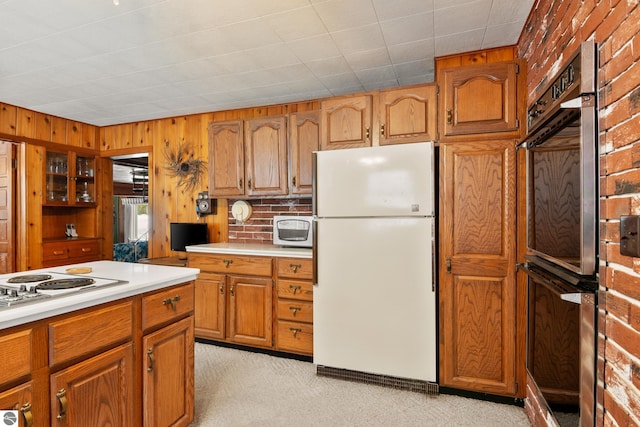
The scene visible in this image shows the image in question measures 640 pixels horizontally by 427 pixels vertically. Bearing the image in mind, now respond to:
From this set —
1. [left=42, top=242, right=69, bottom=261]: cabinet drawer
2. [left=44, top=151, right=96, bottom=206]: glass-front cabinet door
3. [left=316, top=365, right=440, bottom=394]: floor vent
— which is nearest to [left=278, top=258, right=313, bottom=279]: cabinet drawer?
[left=316, top=365, right=440, bottom=394]: floor vent

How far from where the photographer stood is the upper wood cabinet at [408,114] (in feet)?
7.87

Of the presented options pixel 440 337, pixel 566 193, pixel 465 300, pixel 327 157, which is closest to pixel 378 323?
pixel 440 337

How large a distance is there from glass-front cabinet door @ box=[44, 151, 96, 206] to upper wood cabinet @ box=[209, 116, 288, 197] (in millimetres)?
2010

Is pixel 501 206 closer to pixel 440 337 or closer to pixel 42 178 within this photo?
pixel 440 337

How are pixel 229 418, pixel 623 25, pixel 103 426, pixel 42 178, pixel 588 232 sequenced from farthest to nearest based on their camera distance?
1. pixel 42 178
2. pixel 229 418
3. pixel 103 426
4. pixel 588 232
5. pixel 623 25

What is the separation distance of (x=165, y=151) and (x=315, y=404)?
3371 mm

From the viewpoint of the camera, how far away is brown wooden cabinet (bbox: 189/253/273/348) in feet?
9.85

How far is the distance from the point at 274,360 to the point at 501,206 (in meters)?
2.14

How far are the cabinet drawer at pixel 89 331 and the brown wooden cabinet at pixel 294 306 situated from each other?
4.84 ft

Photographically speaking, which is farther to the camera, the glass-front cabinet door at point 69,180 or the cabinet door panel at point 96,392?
the glass-front cabinet door at point 69,180

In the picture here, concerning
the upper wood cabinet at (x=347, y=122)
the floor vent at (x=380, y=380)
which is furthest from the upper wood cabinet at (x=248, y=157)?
the floor vent at (x=380, y=380)

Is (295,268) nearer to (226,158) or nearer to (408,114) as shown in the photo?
(226,158)

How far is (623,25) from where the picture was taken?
3.33 ft

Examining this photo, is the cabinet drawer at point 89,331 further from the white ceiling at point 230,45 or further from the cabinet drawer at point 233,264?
the white ceiling at point 230,45
